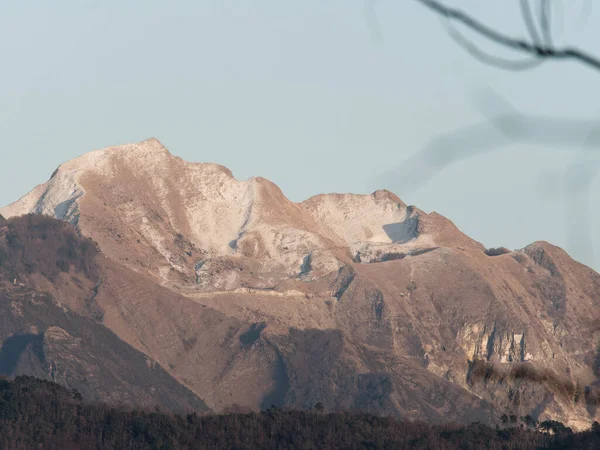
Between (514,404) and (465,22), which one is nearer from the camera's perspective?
(465,22)

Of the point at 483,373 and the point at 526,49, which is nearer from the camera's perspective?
the point at 526,49

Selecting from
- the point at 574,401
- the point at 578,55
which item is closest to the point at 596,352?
the point at 574,401

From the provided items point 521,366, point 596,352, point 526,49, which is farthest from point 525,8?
point 596,352

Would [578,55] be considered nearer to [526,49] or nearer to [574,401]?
[526,49]

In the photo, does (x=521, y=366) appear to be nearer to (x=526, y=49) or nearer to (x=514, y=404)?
(x=514, y=404)

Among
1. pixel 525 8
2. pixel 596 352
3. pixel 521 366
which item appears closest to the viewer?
pixel 525 8

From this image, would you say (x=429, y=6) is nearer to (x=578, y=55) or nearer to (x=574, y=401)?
(x=578, y=55)

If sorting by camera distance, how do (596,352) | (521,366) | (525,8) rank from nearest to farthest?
1. (525,8)
2. (521,366)
3. (596,352)

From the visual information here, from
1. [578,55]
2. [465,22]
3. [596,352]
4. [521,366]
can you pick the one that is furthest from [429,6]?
[596,352]

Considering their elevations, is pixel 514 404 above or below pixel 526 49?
below
